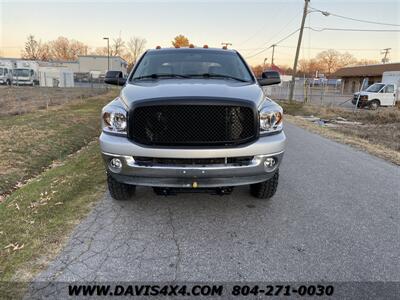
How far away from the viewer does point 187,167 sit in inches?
121

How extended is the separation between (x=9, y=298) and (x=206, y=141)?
6.64 feet

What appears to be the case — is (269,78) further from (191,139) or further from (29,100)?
(29,100)

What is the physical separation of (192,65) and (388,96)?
24.1 m

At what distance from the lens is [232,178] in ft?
10.4

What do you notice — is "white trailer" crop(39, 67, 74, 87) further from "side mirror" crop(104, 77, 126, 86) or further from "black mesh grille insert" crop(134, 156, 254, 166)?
"black mesh grille insert" crop(134, 156, 254, 166)

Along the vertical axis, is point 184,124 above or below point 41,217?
above

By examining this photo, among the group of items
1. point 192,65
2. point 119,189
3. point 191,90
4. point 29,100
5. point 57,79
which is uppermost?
point 192,65

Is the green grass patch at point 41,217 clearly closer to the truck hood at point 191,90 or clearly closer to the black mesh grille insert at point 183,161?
the black mesh grille insert at point 183,161

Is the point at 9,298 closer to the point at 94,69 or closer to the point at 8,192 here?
the point at 8,192

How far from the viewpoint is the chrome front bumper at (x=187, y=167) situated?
3.06 m

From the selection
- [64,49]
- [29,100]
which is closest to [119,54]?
[64,49]

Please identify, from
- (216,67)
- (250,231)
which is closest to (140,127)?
(250,231)

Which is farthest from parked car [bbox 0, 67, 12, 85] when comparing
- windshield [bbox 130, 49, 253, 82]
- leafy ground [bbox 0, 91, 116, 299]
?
windshield [bbox 130, 49, 253, 82]

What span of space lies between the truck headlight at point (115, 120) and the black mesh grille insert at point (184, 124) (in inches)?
5.9
